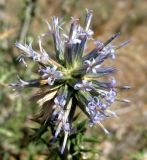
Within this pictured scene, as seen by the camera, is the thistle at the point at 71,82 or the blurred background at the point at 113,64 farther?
the blurred background at the point at 113,64

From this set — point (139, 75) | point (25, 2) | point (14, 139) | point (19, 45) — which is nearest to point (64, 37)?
point (19, 45)

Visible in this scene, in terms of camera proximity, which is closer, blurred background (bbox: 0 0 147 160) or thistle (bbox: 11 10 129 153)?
thistle (bbox: 11 10 129 153)

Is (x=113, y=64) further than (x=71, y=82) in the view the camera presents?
Yes
